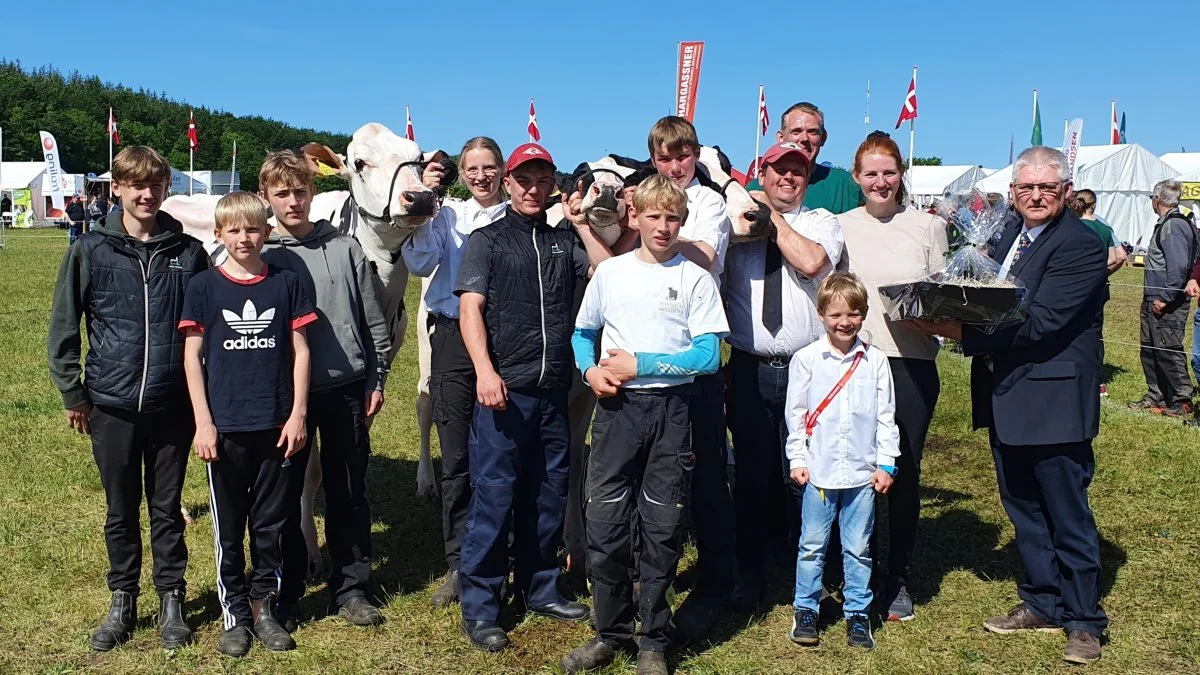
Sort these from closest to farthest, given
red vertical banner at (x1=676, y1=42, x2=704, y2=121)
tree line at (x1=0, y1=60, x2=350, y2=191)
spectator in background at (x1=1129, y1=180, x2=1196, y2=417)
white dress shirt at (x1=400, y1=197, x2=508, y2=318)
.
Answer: white dress shirt at (x1=400, y1=197, x2=508, y2=318) < spectator in background at (x1=1129, y1=180, x2=1196, y2=417) < red vertical banner at (x1=676, y1=42, x2=704, y2=121) < tree line at (x1=0, y1=60, x2=350, y2=191)

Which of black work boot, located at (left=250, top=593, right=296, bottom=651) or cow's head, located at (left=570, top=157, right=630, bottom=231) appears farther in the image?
black work boot, located at (left=250, top=593, right=296, bottom=651)

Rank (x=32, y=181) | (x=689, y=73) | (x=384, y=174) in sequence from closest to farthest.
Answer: (x=384, y=174)
(x=689, y=73)
(x=32, y=181)

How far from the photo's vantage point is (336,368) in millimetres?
4031

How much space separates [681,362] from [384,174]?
6.54 ft

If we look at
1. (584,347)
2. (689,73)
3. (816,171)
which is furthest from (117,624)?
(689,73)

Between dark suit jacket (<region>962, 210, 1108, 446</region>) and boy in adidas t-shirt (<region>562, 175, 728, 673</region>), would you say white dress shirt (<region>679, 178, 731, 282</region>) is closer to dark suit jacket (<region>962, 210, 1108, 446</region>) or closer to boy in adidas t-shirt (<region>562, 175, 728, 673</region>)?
boy in adidas t-shirt (<region>562, 175, 728, 673</region>)

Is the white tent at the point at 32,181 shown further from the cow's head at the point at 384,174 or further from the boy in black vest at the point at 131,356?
the boy in black vest at the point at 131,356

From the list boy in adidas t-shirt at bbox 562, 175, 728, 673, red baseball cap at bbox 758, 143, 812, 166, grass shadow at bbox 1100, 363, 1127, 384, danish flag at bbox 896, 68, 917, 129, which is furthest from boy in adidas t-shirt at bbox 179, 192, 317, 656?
danish flag at bbox 896, 68, 917, 129

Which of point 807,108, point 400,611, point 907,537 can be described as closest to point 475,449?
point 400,611

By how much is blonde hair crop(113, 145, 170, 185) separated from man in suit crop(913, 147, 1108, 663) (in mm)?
3285

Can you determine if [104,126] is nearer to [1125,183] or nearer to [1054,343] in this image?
[1125,183]

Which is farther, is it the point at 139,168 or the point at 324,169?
the point at 324,169

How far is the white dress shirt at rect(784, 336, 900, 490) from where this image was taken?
12.7 ft

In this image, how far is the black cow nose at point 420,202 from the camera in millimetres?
3850
